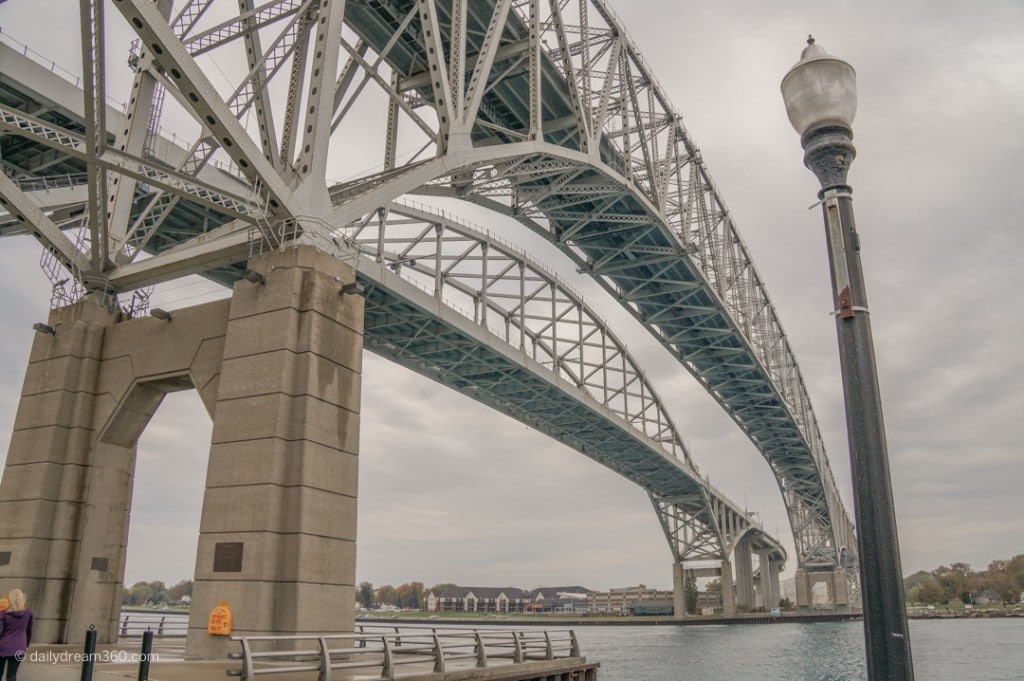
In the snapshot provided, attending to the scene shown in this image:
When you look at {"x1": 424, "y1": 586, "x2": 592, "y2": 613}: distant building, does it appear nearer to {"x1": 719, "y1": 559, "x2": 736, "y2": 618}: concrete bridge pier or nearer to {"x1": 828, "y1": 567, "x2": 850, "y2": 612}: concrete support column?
{"x1": 828, "y1": 567, "x2": 850, "y2": 612}: concrete support column

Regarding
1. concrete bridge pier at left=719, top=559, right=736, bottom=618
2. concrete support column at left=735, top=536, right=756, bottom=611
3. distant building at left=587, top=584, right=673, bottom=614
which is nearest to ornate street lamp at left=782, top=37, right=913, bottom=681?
concrete bridge pier at left=719, top=559, right=736, bottom=618

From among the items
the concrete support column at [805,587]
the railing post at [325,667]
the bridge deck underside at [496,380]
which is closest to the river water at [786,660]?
the bridge deck underside at [496,380]

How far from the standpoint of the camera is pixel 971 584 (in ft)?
509

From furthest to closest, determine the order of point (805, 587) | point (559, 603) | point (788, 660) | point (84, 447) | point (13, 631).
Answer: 1. point (559, 603)
2. point (805, 587)
3. point (788, 660)
4. point (84, 447)
5. point (13, 631)

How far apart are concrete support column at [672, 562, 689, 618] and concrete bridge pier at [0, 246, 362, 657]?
86.0 meters

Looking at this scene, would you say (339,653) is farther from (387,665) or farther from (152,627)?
(152,627)

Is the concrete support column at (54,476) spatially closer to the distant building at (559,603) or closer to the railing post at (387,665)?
the railing post at (387,665)

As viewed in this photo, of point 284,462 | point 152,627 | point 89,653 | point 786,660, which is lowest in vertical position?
point 786,660

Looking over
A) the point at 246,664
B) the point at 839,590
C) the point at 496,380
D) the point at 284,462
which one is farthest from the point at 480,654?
the point at 839,590

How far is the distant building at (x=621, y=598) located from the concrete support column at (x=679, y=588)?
238 ft

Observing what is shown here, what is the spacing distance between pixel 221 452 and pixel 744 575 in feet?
356

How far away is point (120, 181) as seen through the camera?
1953 centimetres

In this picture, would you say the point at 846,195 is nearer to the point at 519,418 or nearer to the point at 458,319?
the point at 458,319

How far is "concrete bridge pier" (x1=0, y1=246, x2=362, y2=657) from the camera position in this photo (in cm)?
1343
